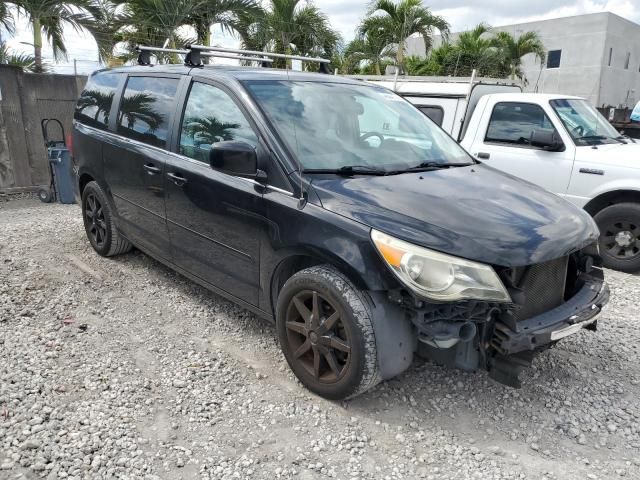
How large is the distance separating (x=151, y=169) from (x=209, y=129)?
705 mm

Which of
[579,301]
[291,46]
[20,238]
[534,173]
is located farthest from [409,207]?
[291,46]

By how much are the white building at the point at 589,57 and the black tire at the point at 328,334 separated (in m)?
29.4

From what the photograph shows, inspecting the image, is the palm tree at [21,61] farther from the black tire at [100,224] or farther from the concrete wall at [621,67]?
the concrete wall at [621,67]

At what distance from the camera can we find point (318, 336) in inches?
117

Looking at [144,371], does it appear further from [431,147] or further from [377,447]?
[431,147]

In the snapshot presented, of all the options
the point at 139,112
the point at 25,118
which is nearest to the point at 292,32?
the point at 25,118

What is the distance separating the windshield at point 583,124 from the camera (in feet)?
19.7

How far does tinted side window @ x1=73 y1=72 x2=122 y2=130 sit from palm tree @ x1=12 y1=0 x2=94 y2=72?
18.3 ft

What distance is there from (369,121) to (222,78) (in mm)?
1082

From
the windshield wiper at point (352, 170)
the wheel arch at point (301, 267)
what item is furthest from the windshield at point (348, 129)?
the wheel arch at point (301, 267)

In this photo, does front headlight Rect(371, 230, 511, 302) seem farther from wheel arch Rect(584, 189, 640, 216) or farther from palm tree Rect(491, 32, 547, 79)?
palm tree Rect(491, 32, 547, 79)

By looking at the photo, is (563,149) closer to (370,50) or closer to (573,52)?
Result: (370,50)

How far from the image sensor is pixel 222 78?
3604 mm

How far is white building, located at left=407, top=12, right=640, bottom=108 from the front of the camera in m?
29.7
